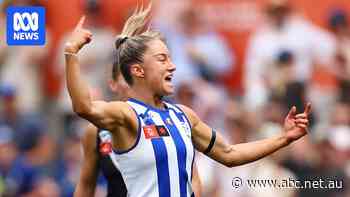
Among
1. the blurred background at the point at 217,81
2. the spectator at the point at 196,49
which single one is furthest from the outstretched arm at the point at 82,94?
the spectator at the point at 196,49

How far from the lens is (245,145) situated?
29.4 ft

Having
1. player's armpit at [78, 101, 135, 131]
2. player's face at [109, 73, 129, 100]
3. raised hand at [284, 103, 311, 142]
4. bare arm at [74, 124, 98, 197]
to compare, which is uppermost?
player's face at [109, 73, 129, 100]

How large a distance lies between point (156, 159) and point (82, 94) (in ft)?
2.27

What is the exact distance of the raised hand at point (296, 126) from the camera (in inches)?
340

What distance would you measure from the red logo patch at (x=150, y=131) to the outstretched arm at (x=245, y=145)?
54 cm

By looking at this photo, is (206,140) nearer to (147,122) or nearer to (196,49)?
(147,122)

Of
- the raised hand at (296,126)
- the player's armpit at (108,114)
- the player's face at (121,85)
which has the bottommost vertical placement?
the raised hand at (296,126)

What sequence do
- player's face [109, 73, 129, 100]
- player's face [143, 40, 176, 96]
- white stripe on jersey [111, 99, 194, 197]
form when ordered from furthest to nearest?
player's face [109, 73, 129, 100] < player's face [143, 40, 176, 96] < white stripe on jersey [111, 99, 194, 197]

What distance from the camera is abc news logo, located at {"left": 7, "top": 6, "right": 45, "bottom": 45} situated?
29.9 feet

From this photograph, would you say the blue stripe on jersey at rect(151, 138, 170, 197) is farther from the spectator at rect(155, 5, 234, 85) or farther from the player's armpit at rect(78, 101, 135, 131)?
the spectator at rect(155, 5, 234, 85)

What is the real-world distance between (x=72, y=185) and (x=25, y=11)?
389cm

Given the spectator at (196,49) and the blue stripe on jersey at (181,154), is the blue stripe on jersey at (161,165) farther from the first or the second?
the spectator at (196,49)

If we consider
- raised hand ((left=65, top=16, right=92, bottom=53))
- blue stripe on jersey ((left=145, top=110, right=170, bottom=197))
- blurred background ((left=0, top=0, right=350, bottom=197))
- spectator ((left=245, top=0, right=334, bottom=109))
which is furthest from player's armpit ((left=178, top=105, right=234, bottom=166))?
spectator ((left=245, top=0, right=334, bottom=109))

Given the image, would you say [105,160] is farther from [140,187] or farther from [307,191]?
[307,191]
